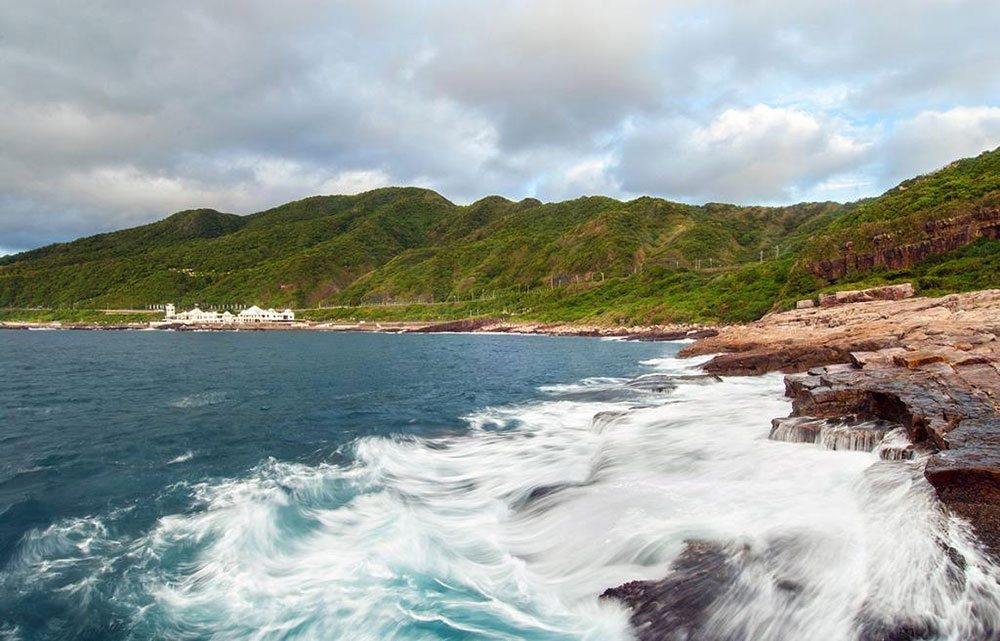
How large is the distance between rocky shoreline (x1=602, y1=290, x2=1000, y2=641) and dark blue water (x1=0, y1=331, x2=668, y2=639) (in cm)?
661

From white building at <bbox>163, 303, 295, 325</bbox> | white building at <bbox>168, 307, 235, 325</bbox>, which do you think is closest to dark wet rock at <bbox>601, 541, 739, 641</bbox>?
white building at <bbox>163, 303, 295, 325</bbox>

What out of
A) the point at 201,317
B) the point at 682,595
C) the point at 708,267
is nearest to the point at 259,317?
the point at 201,317

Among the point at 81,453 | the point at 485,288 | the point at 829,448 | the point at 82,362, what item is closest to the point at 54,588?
the point at 81,453

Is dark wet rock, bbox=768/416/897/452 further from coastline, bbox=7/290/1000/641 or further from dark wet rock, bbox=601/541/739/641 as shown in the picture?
dark wet rock, bbox=601/541/739/641

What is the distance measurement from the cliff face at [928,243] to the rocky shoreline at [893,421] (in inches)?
1332

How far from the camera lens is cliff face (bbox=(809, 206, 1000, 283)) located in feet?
183

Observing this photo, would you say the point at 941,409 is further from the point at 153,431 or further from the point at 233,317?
the point at 233,317

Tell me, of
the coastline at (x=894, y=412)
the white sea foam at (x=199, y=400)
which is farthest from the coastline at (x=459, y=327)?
the white sea foam at (x=199, y=400)

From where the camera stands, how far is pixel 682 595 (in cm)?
676

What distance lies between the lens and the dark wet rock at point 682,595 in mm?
6211

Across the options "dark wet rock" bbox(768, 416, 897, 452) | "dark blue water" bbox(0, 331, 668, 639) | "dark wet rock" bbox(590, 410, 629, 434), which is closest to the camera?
"dark blue water" bbox(0, 331, 668, 639)

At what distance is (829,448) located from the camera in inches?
482

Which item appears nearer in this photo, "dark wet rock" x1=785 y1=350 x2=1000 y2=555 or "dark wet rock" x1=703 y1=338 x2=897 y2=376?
"dark wet rock" x1=785 y1=350 x2=1000 y2=555

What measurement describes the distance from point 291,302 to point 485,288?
253 feet
